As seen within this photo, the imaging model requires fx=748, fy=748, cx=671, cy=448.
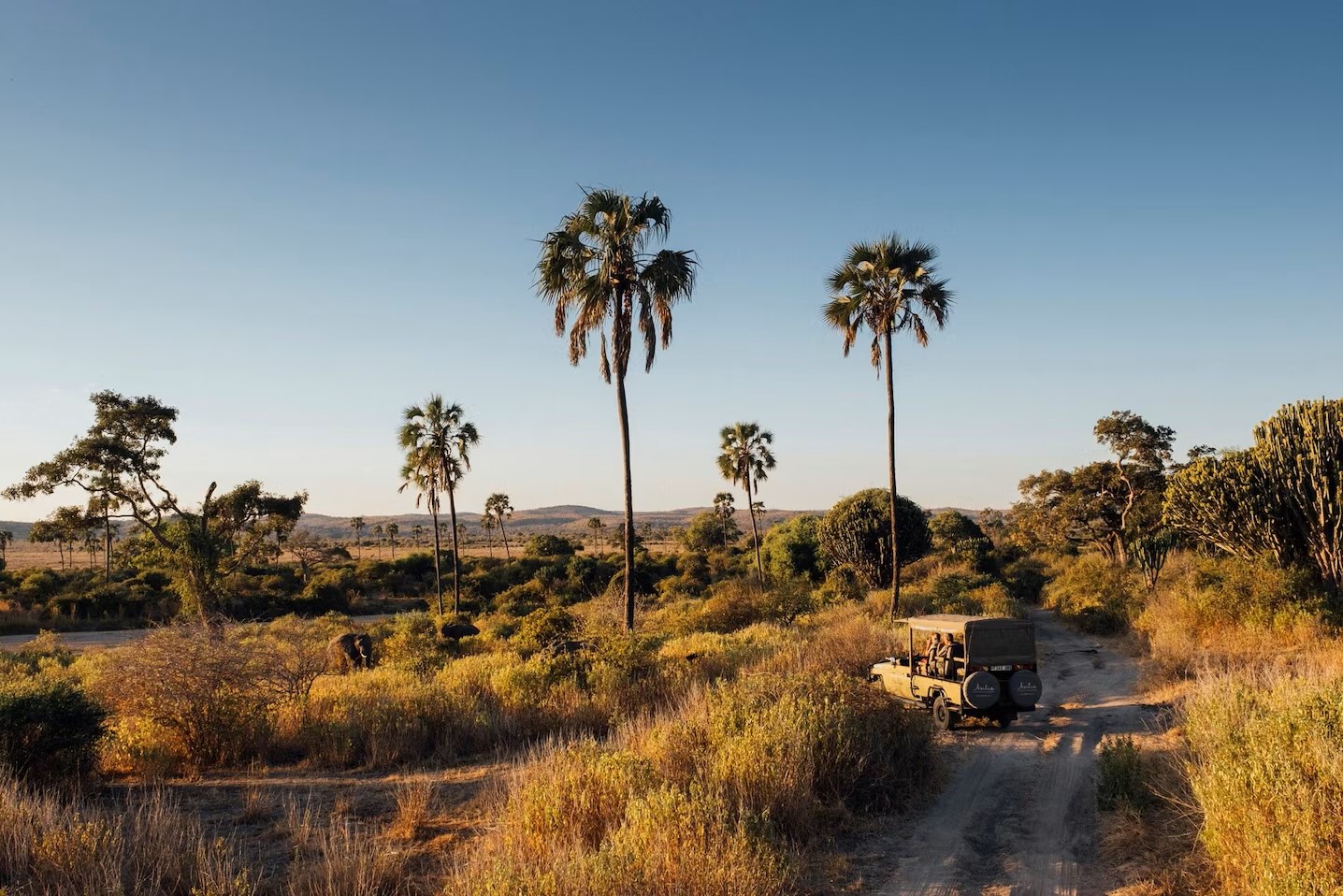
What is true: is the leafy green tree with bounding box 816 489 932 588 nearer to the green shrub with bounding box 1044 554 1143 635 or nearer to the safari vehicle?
the green shrub with bounding box 1044 554 1143 635

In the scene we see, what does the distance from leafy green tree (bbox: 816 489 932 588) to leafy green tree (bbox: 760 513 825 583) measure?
276cm

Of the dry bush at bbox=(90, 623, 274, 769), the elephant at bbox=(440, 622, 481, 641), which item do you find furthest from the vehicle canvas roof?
the elephant at bbox=(440, 622, 481, 641)

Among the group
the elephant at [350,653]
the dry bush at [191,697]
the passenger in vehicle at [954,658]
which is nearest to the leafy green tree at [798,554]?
the elephant at [350,653]

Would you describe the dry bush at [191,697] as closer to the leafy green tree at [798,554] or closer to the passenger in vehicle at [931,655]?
the passenger in vehicle at [931,655]

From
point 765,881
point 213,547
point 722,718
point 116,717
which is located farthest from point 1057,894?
point 213,547

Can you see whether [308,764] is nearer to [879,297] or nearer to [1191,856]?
[1191,856]

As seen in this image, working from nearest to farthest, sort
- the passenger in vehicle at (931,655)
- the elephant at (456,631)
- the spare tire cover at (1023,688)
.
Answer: the spare tire cover at (1023,688) → the passenger in vehicle at (931,655) → the elephant at (456,631)

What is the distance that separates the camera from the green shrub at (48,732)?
892 cm

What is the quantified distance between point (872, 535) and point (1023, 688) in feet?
79.3

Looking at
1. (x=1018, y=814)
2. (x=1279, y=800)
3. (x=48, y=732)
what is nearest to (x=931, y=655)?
(x=1018, y=814)

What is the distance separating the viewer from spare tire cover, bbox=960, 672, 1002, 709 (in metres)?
12.2

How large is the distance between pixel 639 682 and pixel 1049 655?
12616mm

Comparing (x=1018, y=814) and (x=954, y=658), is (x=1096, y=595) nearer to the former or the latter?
(x=954, y=658)

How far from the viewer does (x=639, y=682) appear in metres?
13.6
